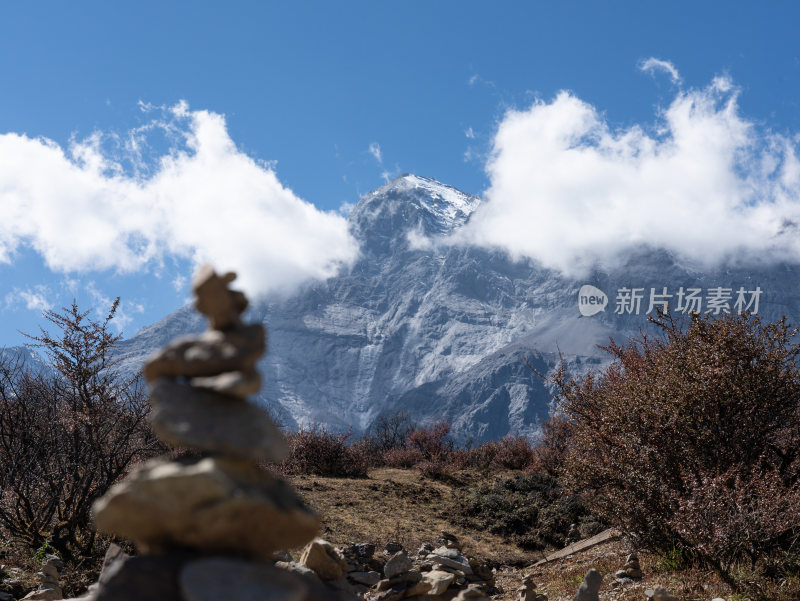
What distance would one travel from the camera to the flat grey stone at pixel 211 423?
2734 millimetres

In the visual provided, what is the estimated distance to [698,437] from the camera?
26.5 ft

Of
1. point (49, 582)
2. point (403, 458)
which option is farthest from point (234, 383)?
point (403, 458)

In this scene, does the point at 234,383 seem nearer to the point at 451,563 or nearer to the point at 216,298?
the point at 216,298

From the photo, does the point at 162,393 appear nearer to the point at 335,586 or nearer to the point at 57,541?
the point at 335,586

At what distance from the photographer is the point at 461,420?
168 m

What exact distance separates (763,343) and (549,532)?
648cm

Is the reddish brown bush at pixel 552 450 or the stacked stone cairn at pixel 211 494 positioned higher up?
the reddish brown bush at pixel 552 450

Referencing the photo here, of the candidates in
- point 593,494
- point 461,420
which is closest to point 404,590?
point 593,494

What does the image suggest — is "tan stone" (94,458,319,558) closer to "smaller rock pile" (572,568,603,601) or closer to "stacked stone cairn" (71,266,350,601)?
"stacked stone cairn" (71,266,350,601)

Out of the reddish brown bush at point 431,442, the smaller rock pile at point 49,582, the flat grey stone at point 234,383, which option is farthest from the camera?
the reddish brown bush at point 431,442

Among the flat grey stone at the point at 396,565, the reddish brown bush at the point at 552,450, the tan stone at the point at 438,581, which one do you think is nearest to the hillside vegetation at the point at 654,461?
the tan stone at the point at 438,581

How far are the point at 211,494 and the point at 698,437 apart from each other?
23.4 feet

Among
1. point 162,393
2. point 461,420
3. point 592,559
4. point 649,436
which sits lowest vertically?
point 592,559

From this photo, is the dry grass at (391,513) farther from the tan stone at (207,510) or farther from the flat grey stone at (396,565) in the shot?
the tan stone at (207,510)
